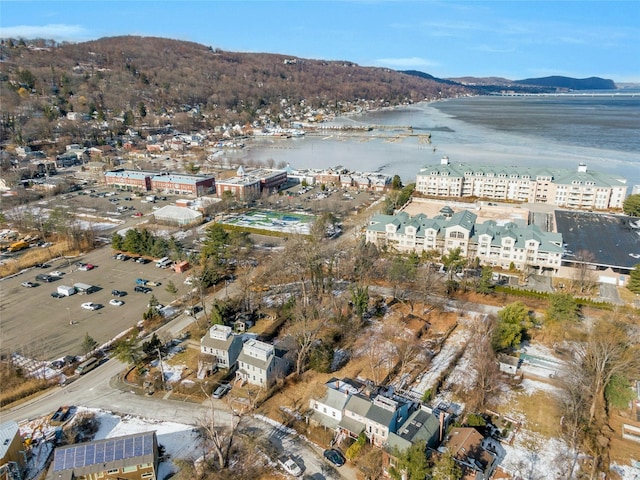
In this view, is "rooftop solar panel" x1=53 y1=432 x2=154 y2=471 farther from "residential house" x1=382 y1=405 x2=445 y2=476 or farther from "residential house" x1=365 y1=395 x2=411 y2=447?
"residential house" x1=382 y1=405 x2=445 y2=476

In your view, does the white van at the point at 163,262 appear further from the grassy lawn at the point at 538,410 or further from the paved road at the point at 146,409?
the grassy lawn at the point at 538,410

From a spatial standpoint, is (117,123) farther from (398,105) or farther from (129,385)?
(398,105)

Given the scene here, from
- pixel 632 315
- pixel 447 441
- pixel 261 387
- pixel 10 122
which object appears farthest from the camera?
pixel 10 122

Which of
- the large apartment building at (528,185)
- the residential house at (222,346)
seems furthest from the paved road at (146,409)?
the large apartment building at (528,185)

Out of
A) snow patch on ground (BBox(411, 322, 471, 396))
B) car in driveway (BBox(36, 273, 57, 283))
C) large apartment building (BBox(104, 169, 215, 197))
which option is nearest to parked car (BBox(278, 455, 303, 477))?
snow patch on ground (BBox(411, 322, 471, 396))

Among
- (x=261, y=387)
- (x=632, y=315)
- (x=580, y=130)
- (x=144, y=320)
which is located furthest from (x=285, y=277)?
(x=580, y=130)
